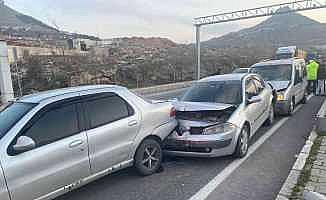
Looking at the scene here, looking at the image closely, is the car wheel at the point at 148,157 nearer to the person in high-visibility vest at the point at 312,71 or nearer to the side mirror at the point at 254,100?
the side mirror at the point at 254,100

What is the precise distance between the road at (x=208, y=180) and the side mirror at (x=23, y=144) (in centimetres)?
126

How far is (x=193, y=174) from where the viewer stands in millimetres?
5289

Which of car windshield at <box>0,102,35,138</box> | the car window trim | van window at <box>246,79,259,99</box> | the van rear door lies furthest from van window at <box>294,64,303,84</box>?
the van rear door

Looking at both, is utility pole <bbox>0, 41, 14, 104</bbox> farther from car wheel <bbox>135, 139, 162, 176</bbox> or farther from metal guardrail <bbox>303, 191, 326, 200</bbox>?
metal guardrail <bbox>303, 191, 326, 200</bbox>

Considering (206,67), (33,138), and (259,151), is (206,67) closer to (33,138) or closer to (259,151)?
(259,151)

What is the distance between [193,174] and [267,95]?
150 inches

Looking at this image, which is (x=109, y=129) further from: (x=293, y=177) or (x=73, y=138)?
(x=293, y=177)

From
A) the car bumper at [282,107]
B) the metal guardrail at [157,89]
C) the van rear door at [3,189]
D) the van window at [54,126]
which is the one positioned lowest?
the metal guardrail at [157,89]

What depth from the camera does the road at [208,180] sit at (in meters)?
4.50

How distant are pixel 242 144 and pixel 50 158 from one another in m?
3.59

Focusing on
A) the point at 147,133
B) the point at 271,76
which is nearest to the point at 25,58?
the point at 271,76

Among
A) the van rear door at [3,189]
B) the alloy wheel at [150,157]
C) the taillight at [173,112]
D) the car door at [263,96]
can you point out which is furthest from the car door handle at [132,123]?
the car door at [263,96]

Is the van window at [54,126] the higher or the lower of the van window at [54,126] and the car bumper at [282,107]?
the higher

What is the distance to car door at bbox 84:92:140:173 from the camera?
4.44m
